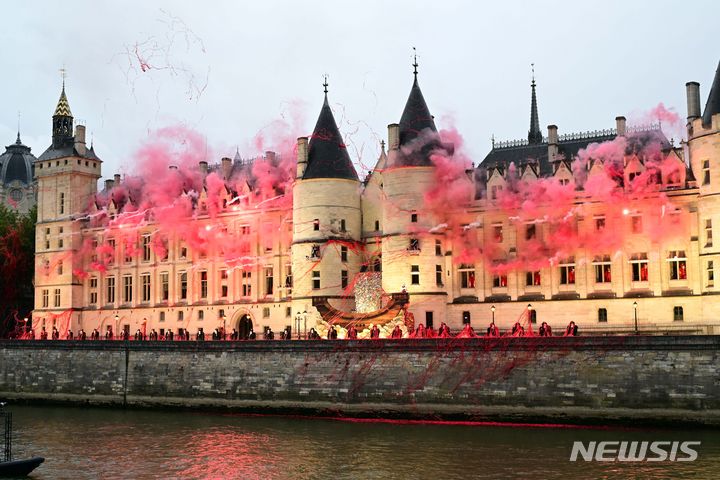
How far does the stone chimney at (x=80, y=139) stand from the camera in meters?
86.4

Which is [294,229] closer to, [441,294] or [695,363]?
[441,294]

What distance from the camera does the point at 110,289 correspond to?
275 ft

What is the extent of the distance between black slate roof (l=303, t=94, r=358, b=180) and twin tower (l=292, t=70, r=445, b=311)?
71 millimetres

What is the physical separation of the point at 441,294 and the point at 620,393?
59.6 feet

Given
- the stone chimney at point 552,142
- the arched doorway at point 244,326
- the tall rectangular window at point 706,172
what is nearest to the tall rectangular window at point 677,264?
the tall rectangular window at point 706,172

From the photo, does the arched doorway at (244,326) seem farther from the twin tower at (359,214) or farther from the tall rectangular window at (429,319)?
the tall rectangular window at (429,319)

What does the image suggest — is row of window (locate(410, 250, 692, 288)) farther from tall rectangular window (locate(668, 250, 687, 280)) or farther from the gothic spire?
the gothic spire

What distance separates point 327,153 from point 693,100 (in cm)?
2481

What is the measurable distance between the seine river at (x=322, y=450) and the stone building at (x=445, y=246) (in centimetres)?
1425

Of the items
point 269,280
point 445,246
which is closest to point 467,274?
→ point 445,246

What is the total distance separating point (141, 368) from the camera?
6309 cm

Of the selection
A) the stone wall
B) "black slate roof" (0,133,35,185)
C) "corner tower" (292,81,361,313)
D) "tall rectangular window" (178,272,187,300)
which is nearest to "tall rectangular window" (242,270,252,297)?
"tall rectangular window" (178,272,187,300)

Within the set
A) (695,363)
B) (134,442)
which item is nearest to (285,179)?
(134,442)

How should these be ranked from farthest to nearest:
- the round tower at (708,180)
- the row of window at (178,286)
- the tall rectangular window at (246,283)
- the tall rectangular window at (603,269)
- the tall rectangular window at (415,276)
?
the tall rectangular window at (246,283), the row of window at (178,286), the tall rectangular window at (415,276), the tall rectangular window at (603,269), the round tower at (708,180)
